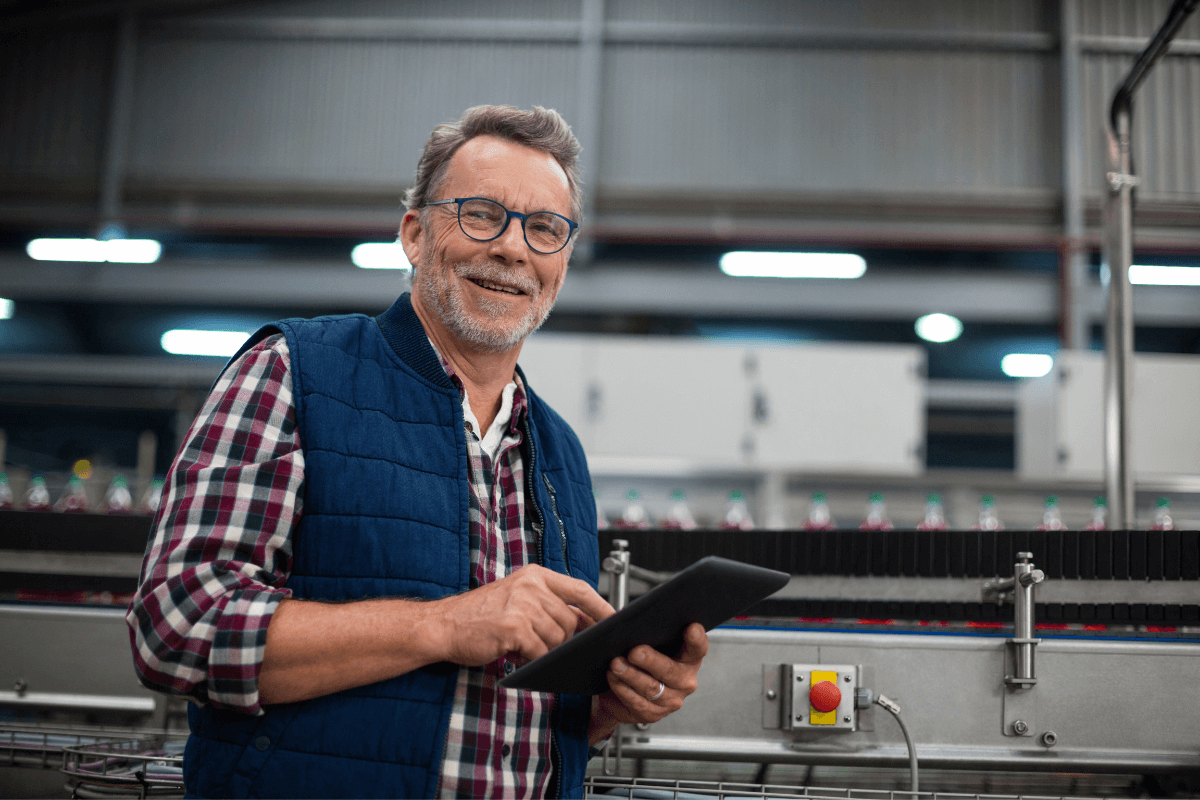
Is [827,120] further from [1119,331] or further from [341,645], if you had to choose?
[341,645]

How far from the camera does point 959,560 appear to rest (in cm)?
135

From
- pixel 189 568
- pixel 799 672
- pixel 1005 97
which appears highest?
pixel 1005 97

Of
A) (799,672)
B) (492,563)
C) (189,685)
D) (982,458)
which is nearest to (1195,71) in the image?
(982,458)

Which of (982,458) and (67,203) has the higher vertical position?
(67,203)

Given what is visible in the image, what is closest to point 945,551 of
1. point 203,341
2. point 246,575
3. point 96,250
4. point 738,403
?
point 246,575

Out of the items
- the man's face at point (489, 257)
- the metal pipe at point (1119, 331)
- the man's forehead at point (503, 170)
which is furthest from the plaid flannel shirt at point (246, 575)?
the metal pipe at point (1119, 331)

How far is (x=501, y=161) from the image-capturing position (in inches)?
42.7

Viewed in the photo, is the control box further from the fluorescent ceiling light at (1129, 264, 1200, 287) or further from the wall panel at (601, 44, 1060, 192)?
the fluorescent ceiling light at (1129, 264, 1200, 287)

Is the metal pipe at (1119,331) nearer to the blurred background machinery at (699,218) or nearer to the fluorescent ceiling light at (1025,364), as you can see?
the blurred background machinery at (699,218)

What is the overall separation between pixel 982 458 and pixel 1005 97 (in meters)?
3.83

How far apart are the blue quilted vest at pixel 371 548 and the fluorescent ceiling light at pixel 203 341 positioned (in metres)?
5.13

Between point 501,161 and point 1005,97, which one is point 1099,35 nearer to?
point 1005,97

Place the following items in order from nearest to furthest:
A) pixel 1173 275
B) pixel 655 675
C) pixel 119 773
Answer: pixel 655 675
pixel 119 773
pixel 1173 275

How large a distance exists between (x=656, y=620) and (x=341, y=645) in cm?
30
